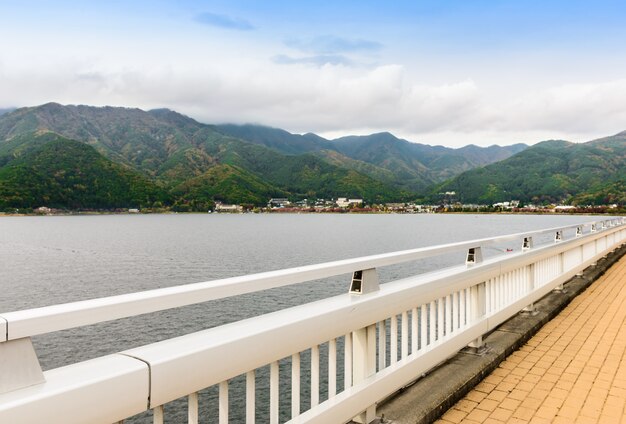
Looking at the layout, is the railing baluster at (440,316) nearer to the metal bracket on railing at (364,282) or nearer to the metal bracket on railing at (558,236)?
the metal bracket on railing at (364,282)

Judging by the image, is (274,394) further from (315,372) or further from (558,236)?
(558,236)

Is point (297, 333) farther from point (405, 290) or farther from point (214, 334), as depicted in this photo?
point (405, 290)

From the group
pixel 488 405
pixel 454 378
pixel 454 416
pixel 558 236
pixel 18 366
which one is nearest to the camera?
pixel 18 366

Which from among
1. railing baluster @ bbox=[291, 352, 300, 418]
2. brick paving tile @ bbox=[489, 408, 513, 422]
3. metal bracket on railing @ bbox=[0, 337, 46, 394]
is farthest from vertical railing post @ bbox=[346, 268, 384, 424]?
metal bracket on railing @ bbox=[0, 337, 46, 394]

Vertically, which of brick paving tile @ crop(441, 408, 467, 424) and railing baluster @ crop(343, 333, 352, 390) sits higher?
railing baluster @ crop(343, 333, 352, 390)

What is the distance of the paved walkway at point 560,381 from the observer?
4.32 meters

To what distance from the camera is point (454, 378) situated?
483 centimetres

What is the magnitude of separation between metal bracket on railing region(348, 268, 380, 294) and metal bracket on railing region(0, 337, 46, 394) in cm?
233

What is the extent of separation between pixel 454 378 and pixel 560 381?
1290 mm

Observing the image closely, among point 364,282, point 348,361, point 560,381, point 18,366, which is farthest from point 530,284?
point 18,366

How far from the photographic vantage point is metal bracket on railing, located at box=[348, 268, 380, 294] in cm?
368

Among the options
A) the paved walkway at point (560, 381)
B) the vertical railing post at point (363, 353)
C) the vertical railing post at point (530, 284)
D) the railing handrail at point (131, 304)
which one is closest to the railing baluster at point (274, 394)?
the railing handrail at point (131, 304)

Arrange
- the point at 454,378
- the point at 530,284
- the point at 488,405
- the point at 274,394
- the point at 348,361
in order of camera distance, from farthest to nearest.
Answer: the point at 530,284 → the point at 454,378 → the point at 488,405 → the point at 348,361 → the point at 274,394

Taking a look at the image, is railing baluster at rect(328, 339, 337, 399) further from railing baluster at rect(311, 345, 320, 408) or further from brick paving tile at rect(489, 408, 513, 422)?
brick paving tile at rect(489, 408, 513, 422)
